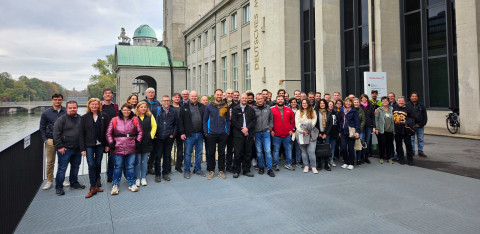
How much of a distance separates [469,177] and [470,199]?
1.79 metres

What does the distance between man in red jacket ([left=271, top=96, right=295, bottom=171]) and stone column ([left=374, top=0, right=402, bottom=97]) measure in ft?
37.9

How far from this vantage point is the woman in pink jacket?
603 cm

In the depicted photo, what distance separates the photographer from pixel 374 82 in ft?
45.6

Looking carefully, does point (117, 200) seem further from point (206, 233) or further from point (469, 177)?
point (469, 177)

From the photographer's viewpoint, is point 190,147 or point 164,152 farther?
point 190,147

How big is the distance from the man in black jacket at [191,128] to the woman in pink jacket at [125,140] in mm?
1197

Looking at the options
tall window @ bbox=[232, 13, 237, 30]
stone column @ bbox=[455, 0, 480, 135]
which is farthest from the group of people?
tall window @ bbox=[232, 13, 237, 30]

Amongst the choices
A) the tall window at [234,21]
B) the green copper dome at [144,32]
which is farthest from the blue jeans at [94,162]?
the green copper dome at [144,32]

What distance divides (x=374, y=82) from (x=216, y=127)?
9.78m

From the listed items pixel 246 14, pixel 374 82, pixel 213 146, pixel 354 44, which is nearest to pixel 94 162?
pixel 213 146

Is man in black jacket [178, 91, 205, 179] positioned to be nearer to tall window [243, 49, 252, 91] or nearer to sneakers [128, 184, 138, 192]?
sneakers [128, 184, 138, 192]

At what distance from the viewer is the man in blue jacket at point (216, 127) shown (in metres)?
7.20

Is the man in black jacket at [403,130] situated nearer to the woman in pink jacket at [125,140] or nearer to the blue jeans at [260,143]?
the blue jeans at [260,143]

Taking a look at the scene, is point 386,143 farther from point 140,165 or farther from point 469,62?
point 469,62
